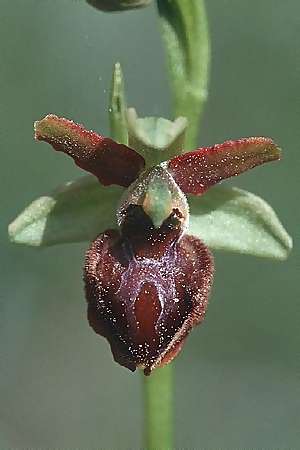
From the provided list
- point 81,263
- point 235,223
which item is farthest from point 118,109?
point 81,263

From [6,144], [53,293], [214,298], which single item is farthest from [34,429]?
[6,144]

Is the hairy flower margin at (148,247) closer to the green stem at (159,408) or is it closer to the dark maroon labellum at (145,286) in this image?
the dark maroon labellum at (145,286)

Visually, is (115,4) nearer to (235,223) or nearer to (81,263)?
(235,223)

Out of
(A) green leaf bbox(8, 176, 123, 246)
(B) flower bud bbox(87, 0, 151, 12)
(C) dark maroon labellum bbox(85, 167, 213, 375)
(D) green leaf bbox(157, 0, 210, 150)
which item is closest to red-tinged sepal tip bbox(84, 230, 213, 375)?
(C) dark maroon labellum bbox(85, 167, 213, 375)

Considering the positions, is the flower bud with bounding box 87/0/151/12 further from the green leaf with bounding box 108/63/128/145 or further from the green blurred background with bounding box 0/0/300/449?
the green blurred background with bounding box 0/0/300/449

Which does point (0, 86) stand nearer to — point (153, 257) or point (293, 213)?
point (293, 213)

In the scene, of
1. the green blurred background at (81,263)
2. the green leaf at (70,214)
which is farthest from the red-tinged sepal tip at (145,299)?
the green blurred background at (81,263)
